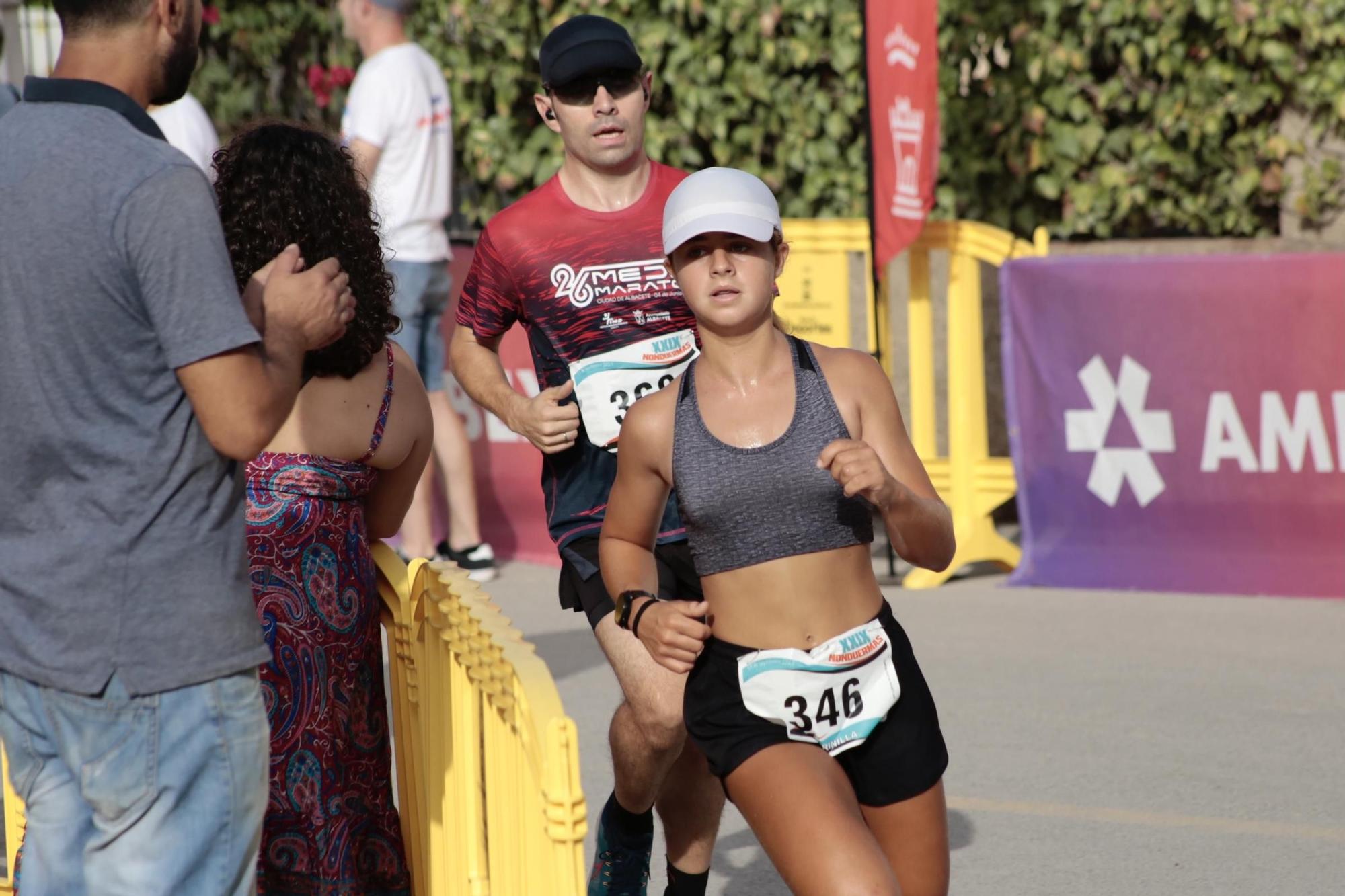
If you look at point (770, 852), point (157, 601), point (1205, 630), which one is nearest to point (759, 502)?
point (770, 852)

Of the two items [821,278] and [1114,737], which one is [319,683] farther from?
[821,278]

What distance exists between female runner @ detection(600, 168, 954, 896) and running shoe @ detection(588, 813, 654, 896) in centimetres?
89

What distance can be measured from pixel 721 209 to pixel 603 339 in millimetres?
953

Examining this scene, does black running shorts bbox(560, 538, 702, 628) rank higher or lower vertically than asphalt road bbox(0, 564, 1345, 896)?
higher

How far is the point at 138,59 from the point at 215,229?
29 cm

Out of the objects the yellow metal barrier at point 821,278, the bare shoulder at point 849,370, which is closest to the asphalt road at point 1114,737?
the bare shoulder at point 849,370

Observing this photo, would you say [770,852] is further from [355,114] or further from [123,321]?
[355,114]

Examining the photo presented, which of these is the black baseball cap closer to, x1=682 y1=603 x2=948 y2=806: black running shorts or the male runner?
the male runner

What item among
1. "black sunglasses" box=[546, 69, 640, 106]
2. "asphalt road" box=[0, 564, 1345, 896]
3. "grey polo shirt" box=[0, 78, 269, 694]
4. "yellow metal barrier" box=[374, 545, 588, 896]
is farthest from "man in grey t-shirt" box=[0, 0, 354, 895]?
"black sunglasses" box=[546, 69, 640, 106]

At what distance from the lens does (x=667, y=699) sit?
3.92 metres

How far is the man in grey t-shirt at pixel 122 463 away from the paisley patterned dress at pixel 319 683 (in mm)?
755

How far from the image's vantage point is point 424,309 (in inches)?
328

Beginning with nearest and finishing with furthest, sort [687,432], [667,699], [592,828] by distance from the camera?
[687,432] → [667,699] → [592,828]

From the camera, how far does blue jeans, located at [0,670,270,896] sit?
256cm
